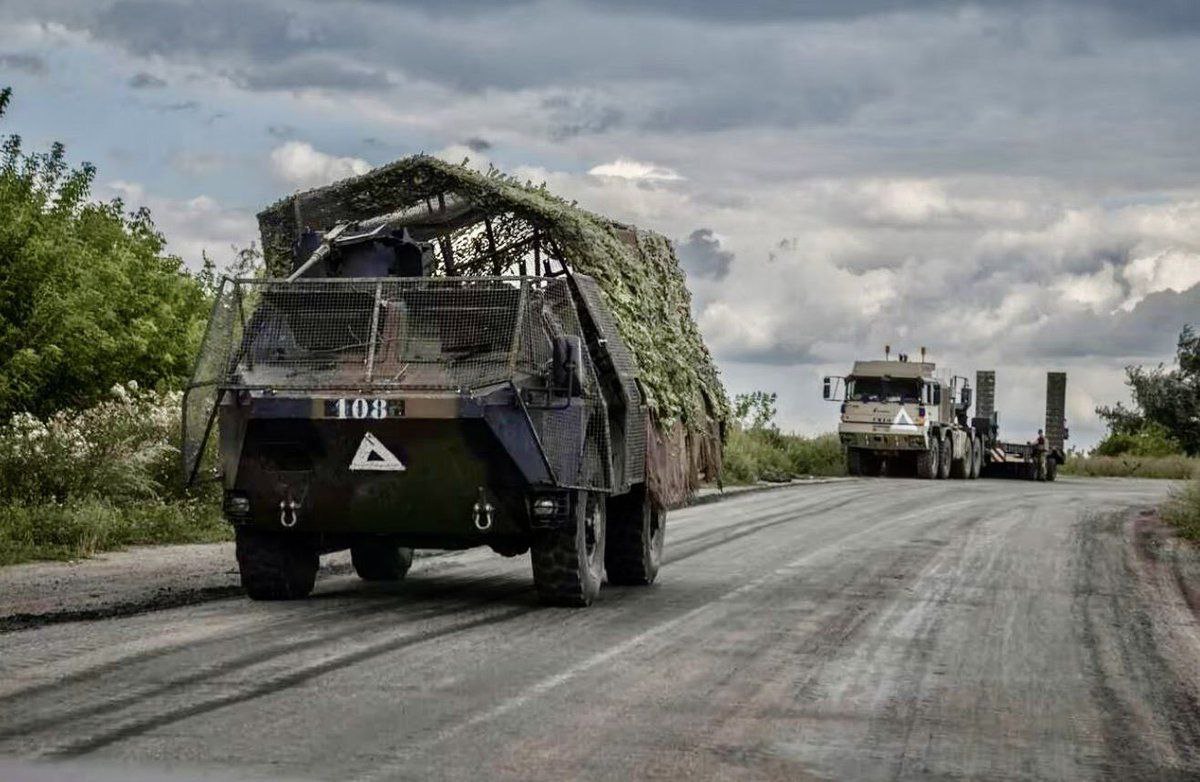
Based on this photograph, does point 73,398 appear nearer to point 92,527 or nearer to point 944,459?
point 92,527

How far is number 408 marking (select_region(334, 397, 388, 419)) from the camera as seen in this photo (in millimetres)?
12484

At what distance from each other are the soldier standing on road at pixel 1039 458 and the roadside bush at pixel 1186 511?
21247mm

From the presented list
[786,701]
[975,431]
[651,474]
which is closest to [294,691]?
[786,701]

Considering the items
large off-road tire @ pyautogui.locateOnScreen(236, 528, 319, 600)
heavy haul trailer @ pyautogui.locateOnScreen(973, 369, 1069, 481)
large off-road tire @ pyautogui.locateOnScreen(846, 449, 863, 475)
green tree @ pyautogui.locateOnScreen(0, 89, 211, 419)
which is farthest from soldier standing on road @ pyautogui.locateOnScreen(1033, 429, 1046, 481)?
large off-road tire @ pyautogui.locateOnScreen(236, 528, 319, 600)

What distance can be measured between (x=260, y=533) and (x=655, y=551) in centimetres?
419

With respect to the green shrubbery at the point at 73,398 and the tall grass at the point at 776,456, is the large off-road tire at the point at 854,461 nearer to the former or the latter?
the tall grass at the point at 776,456

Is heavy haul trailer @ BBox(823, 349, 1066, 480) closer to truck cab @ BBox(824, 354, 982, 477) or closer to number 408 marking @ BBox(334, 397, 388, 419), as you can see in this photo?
truck cab @ BBox(824, 354, 982, 477)

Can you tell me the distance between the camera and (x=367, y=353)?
43.4 ft

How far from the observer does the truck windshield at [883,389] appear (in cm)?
4509

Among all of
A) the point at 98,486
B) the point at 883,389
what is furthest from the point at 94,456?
the point at 883,389

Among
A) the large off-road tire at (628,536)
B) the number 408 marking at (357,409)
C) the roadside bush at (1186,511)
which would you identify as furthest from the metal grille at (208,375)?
the roadside bush at (1186,511)

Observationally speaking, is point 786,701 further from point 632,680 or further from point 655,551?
point 655,551

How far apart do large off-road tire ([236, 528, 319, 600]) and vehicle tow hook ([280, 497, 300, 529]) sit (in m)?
0.63

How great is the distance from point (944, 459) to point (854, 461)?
2609 mm
